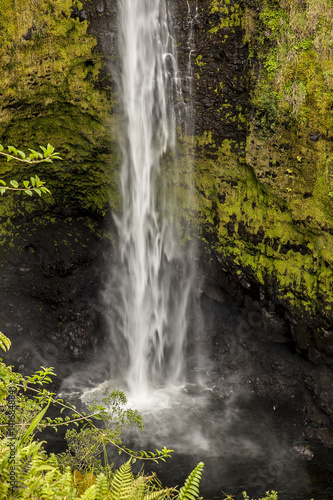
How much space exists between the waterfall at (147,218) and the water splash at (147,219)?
0.02 meters

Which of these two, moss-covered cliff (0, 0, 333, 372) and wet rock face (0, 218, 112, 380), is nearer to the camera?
moss-covered cliff (0, 0, 333, 372)

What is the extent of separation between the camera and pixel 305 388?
1219 cm

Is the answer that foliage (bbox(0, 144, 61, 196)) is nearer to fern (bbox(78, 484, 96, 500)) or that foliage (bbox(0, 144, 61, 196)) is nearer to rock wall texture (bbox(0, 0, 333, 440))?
fern (bbox(78, 484, 96, 500))

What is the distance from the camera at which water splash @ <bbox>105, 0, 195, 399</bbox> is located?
12.1m

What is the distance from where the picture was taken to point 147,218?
564 inches

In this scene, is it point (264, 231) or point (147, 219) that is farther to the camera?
point (147, 219)

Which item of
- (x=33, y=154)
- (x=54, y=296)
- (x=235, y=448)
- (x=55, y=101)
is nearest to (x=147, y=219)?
(x=54, y=296)

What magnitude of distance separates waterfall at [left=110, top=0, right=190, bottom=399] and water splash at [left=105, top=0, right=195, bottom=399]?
0.02m

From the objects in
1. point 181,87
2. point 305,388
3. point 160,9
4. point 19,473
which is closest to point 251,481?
point 305,388

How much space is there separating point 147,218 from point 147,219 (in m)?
0.03

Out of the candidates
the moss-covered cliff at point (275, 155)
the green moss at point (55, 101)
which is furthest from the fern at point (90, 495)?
the green moss at point (55, 101)

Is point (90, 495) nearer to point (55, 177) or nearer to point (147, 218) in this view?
point (147, 218)

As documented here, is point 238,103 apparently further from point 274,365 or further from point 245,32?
point 274,365

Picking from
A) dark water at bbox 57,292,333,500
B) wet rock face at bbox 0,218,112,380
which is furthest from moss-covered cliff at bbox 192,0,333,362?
wet rock face at bbox 0,218,112,380
